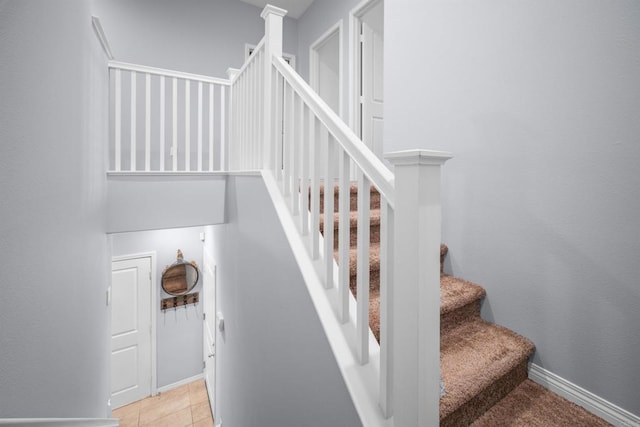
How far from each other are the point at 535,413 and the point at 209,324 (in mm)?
3987

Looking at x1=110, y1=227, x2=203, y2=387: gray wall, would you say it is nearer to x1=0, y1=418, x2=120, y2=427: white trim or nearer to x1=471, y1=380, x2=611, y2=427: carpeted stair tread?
x1=0, y1=418, x2=120, y2=427: white trim

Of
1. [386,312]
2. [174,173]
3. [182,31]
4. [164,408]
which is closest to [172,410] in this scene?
[164,408]

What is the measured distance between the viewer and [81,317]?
167cm

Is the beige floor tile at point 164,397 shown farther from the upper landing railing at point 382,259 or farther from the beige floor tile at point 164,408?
the upper landing railing at point 382,259

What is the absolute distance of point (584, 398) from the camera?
1339mm

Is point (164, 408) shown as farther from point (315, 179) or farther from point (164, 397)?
point (315, 179)

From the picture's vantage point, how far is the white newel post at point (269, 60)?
184 cm

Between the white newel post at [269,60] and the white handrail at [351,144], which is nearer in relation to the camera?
the white handrail at [351,144]

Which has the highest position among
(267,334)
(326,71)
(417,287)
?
(326,71)

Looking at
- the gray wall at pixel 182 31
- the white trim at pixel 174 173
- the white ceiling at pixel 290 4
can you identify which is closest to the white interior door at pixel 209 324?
the white trim at pixel 174 173

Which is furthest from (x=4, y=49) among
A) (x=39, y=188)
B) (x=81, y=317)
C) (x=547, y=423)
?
(x=547, y=423)

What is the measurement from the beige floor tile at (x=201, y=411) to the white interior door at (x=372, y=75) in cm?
425

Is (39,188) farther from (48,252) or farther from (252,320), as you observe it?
(252,320)

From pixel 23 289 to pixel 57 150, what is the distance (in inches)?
23.4
